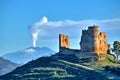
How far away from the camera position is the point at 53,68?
187 metres

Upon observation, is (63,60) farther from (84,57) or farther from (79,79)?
(79,79)

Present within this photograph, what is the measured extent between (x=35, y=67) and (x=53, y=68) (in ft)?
29.9

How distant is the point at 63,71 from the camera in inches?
7195

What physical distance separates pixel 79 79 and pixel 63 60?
24.4m

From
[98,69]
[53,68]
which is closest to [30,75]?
[53,68]

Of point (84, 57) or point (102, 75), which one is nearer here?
point (102, 75)

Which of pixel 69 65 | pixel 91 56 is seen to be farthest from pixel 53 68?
pixel 91 56

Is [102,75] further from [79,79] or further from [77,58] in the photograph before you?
[77,58]

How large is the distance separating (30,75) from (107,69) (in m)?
25.5

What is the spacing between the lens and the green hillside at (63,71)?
17600 centimetres

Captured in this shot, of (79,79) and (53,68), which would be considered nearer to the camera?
(79,79)

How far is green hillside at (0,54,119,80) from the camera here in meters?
176

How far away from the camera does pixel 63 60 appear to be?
197125mm

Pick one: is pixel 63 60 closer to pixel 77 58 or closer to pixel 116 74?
pixel 77 58
